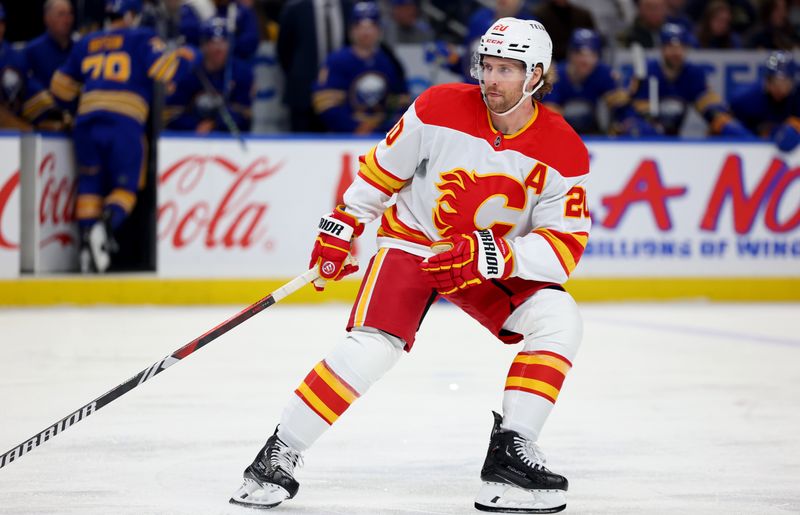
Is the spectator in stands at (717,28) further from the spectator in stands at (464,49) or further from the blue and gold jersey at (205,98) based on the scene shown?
the blue and gold jersey at (205,98)

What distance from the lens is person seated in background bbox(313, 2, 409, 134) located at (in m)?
8.11

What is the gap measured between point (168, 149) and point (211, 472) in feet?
15.4

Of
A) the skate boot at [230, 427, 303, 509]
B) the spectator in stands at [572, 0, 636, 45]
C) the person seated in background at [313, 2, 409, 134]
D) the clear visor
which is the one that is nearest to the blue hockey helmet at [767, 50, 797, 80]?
the spectator in stands at [572, 0, 636, 45]

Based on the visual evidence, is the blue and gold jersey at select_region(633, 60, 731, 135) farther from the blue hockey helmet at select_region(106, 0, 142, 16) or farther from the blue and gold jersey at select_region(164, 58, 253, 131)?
the blue hockey helmet at select_region(106, 0, 142, 16)

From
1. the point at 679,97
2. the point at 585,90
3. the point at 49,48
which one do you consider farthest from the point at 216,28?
the point at 679,97

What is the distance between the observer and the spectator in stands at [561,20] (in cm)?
862

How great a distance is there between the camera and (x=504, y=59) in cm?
314

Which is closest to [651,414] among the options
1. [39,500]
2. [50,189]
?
[39,500]

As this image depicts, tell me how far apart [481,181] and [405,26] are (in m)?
5.98

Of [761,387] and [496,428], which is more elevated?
[496,428]

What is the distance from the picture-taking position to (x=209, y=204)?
7766mm

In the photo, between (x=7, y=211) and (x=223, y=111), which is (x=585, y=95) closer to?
(x=223, y=111)

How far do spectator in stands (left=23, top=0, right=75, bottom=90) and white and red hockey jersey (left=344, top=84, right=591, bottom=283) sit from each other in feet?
17.6

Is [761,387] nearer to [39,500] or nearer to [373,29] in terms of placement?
[39,500]
